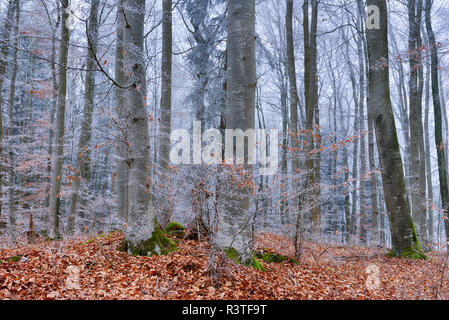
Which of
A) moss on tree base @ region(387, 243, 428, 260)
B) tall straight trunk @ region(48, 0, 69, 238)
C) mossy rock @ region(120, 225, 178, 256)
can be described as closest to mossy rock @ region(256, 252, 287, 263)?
mossy rock @ region(120, 225, 178, 256)

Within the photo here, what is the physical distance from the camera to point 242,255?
4172 mm

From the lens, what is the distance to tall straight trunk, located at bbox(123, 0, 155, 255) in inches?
179

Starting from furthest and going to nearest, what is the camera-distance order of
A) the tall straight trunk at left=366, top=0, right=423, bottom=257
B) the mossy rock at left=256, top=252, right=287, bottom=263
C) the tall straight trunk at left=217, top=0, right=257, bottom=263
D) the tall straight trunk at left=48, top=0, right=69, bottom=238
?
the tall straight trunk at left=48, top=0, right=69, bottom=238
the tall straight trunk at left=366, top=0, right=423, bottom=257
the mossy rock at left=256, top=252, right=287, bottom=263
the tall straight trunk at left=217, top=0, right=257, bottom=263

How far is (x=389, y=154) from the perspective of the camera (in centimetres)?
699

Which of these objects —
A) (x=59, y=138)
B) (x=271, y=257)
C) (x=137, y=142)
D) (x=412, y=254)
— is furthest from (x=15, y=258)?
(x=412, y=254)

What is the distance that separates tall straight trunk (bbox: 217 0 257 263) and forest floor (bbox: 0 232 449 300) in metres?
0.52

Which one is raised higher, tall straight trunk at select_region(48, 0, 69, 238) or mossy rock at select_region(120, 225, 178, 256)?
tall straight trunk at select_region(48, 0, 69, 238)

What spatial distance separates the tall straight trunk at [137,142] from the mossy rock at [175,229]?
1.40 metres

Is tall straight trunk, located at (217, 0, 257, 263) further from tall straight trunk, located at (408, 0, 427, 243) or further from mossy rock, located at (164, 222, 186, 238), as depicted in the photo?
tall straight trunk, located at (408, 0, 427, 243)

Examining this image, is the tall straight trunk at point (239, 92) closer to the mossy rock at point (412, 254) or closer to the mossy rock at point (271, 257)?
the mossy rock at point (271, 257)

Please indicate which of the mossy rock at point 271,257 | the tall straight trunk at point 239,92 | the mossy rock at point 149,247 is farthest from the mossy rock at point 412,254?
the mossy rock at point 149,247

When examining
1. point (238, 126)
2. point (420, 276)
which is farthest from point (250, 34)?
point (420, 276)

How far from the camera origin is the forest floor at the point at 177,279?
3.16 meters
